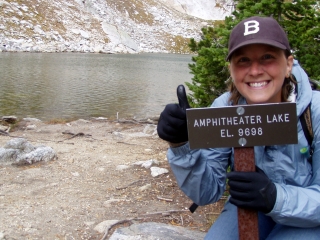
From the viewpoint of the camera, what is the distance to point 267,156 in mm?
2414

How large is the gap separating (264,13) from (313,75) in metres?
1.07

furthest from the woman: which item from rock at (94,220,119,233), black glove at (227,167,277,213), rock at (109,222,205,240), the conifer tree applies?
the conifer tree

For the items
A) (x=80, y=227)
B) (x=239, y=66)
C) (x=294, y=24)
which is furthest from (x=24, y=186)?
(x=294, y=24)

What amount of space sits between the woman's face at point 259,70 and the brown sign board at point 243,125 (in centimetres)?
26

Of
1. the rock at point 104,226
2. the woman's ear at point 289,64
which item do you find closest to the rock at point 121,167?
the rock at point 104,226

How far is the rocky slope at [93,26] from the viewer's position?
57094 millimetres

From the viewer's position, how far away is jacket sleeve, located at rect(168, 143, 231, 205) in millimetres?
2342

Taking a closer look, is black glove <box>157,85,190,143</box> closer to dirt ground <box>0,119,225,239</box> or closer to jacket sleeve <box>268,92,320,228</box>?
jacket sleeve <box>268,92,320,228</box>

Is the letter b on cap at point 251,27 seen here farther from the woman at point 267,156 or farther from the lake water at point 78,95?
the lake water at point 78,95

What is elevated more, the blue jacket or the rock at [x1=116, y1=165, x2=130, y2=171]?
the blue jacket

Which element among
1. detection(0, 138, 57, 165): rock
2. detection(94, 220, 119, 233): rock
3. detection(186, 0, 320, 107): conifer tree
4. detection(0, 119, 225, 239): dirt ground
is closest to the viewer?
detection(94, 220, 119, 233): rock

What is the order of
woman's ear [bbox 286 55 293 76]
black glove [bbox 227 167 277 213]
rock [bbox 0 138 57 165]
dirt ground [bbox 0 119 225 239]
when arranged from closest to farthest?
1. black glove [bbox 227 167 277 213]
2. woman's ear [bbox 286 55 293 76]
3. dirt ground [bbox 0 119 225 239]
4. rock [bbox 0 138 57 165]

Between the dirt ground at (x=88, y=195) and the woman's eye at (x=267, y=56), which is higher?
the woman's eye at (x=267, y=56)

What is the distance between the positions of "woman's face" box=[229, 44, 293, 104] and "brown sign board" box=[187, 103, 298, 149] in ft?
0.85
